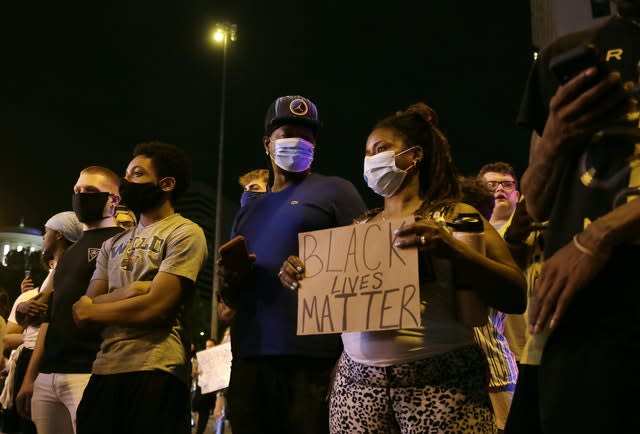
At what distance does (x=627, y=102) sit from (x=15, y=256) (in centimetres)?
5891

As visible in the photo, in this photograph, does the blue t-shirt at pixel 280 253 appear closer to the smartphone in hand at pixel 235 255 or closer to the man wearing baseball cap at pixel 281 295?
the man wearing baseball cap at pixel 281 295

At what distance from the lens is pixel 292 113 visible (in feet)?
14.7

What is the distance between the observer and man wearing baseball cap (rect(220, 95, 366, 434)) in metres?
3.85

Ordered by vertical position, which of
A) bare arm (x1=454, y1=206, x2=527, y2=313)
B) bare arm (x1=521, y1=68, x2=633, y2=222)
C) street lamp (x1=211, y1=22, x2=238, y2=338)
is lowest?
bare arm (x1=454, y1=206, x2=527, y2=313)

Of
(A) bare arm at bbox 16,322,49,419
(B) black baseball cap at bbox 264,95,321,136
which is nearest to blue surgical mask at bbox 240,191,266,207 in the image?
(B) black baseball cap at bbox 264,95,321,136

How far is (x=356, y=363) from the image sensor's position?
3.19 meters

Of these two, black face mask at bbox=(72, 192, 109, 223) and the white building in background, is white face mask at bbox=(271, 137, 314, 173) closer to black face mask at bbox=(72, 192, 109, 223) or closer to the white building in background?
black face mask at bbox=(72, 192, 109, 223)

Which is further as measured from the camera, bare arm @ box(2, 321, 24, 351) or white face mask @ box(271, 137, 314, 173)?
bare arm @ box(2, 321, 24, 351)

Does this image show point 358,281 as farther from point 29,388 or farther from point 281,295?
point 29,388

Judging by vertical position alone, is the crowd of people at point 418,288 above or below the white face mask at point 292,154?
below

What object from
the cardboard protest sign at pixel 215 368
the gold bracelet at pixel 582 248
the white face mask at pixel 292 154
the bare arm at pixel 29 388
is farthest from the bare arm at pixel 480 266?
the cardboard protest sign at pixel 215 368

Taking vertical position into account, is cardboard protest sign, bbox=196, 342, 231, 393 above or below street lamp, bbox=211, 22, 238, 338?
below

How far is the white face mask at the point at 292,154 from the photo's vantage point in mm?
4398

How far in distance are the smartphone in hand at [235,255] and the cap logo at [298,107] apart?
1.02 m
